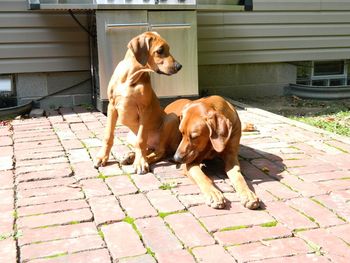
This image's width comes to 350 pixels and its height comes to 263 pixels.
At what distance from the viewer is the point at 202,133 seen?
135 inches

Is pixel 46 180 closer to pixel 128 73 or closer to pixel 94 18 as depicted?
pixel 128 73

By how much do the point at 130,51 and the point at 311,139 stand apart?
2.18 meters

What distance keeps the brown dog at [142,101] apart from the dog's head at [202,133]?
45 cm

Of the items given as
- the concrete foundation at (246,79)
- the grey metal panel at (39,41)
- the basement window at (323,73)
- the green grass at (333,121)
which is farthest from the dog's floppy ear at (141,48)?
the basement window at (323,73)

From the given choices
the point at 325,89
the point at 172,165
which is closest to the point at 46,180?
the point at 172,165

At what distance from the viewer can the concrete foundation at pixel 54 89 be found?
6664mm

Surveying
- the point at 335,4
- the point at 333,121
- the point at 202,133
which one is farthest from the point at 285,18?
the point at 202,133

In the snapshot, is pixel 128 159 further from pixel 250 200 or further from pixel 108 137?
pixel 250 200

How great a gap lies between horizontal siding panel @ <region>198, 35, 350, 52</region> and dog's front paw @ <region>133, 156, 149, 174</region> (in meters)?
3.97

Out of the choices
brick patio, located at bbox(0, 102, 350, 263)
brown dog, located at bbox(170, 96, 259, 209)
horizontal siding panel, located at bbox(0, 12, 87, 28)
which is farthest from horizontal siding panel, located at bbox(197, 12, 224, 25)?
brown dog, located at bbox(170, 96, 259, 209)

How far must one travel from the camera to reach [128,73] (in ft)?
12.4

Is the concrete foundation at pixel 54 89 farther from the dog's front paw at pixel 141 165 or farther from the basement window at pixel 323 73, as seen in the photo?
the basement window at pixel 323 73

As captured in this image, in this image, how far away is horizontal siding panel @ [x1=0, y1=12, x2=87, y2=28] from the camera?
6.34 metres

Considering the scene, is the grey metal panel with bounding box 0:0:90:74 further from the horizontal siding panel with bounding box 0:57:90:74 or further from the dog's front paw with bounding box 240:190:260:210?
the dog's front paw with bounding box 240:190:260:210
